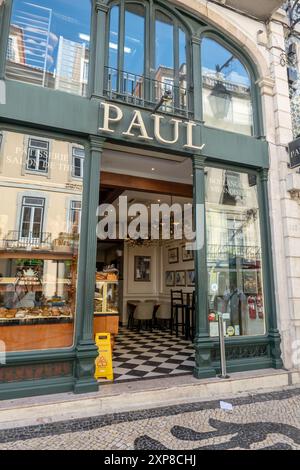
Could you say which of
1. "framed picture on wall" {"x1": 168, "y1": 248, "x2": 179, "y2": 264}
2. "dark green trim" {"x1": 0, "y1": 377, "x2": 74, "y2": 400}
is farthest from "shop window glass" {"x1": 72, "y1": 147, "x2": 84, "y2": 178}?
"framed picture on wall" {"x1": 168, "y1": 248, "x2": 179, "y2": 264}

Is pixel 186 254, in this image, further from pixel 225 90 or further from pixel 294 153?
pixel 225 90

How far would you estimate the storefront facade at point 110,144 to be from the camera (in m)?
3.68

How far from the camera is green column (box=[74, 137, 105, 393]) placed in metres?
3.48

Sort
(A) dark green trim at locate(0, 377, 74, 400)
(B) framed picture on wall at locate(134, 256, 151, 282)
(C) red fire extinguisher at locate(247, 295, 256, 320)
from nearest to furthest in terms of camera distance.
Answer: (A) dark green trim at locate(0, 377, 74, 400) → (C) red fire extinguisher at locate(247, 295, 256, 320) → (B) framed picture on wall at locate(134, 256, 151, 282)

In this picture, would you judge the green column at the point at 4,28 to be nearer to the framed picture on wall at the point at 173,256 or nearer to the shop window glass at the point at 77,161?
the shop window glass at the point at 77,161

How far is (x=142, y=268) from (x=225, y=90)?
690cm

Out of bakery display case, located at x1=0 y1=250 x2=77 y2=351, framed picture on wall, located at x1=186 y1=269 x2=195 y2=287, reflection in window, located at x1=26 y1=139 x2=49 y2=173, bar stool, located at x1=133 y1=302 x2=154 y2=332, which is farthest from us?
bar stool, located at x1=133 y1=302 x2=154 y2=332

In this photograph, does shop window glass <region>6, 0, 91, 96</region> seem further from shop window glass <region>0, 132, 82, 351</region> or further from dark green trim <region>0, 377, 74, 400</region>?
dark green trim <region>0, 377, 74, 400</region>

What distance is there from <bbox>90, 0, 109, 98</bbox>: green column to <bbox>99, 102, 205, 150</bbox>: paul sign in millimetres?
289

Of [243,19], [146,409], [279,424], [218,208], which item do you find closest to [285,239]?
[218,208]

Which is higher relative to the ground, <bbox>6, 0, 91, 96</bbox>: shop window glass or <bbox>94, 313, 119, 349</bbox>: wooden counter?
<bbox>6, 0, 91, 96</bbox>: shop window glass

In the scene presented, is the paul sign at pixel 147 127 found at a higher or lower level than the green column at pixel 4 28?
lower

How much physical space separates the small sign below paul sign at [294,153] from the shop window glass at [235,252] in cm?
69

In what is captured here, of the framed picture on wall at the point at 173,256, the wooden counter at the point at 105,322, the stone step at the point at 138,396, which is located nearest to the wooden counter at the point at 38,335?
the stone step at the point at 138,396
